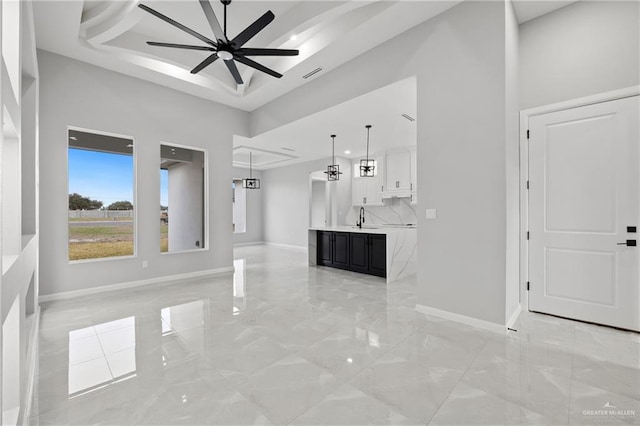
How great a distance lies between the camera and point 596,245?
10.4ft

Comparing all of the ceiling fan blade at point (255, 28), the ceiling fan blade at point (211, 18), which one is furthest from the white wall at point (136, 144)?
the ceiling fan blade at point (255, 28)

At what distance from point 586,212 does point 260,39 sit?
14.8 feet

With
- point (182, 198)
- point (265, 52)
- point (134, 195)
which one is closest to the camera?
point (265, 52)

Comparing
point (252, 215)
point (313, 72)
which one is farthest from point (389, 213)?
point (252, 215)

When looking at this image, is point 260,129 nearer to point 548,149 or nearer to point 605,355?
point 548,149

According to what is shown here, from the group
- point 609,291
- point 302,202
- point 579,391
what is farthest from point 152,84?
point 609,291

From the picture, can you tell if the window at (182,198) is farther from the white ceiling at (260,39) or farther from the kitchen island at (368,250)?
the kitchen island at (368,250)

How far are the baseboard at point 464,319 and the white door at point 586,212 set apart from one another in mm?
935

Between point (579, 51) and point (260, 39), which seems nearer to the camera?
point (579, 51)

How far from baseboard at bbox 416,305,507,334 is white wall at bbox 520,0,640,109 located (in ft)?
8.40

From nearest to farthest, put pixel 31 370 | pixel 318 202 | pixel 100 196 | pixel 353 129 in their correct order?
pixel 31 370
pixel 100 196
pixel 353 129
pixel 318 202

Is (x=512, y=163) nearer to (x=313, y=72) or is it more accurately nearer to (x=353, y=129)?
(x=313, y=72)

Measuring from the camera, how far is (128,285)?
4.75 metres

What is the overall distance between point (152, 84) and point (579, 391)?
6492 millimetres
